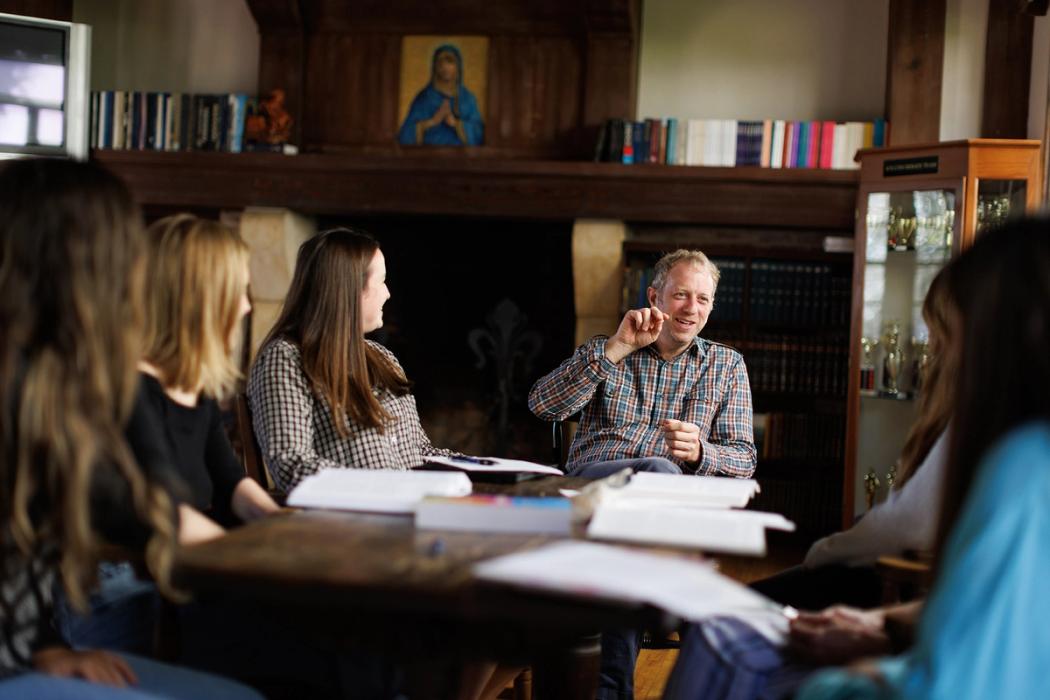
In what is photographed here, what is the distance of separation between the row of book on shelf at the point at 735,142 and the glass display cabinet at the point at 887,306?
0.30m

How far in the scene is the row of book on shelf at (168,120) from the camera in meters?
5.43

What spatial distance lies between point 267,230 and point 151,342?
3765 millimetres

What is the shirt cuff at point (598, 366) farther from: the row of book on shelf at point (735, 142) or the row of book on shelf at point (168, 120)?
the row of book on shelf at point (168, 120)

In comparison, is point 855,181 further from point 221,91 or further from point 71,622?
point 71,622

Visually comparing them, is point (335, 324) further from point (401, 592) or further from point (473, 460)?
point (401, 592)

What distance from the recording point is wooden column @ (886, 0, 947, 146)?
4914 millimetres

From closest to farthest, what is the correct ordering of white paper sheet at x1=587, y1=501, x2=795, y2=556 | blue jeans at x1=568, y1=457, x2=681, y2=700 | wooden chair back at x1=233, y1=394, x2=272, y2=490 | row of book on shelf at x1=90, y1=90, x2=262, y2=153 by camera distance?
1. white paper sheet at x1=587, y1=501, x2=795, y2=556
2. wooden chair back at x1=233, y1=394, x2=272, y2=490
3. blue jeans at x1=568, y1=457, x2=681, y2=700
4. row of book on shelf at x1=90, y1=90, x2=262, y2=153

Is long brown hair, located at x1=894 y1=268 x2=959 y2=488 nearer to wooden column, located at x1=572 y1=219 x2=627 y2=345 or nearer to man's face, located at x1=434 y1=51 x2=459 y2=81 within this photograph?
wooden column, located at x1=572 y1=219 x2=627 y2=345

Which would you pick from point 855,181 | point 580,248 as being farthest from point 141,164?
point 855,181

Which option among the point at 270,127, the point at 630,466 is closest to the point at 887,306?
the point at 630,466

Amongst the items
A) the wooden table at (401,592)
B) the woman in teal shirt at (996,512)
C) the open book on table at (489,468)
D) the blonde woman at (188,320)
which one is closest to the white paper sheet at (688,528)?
the wooden table at (401,592)

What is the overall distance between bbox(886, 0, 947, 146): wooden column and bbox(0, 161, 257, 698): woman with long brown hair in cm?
425

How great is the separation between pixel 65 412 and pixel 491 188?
4013mm

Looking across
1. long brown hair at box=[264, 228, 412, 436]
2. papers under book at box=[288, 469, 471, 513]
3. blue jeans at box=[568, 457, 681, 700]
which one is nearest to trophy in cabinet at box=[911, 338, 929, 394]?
blue jeans at box=[568, 457, 681, 700]
